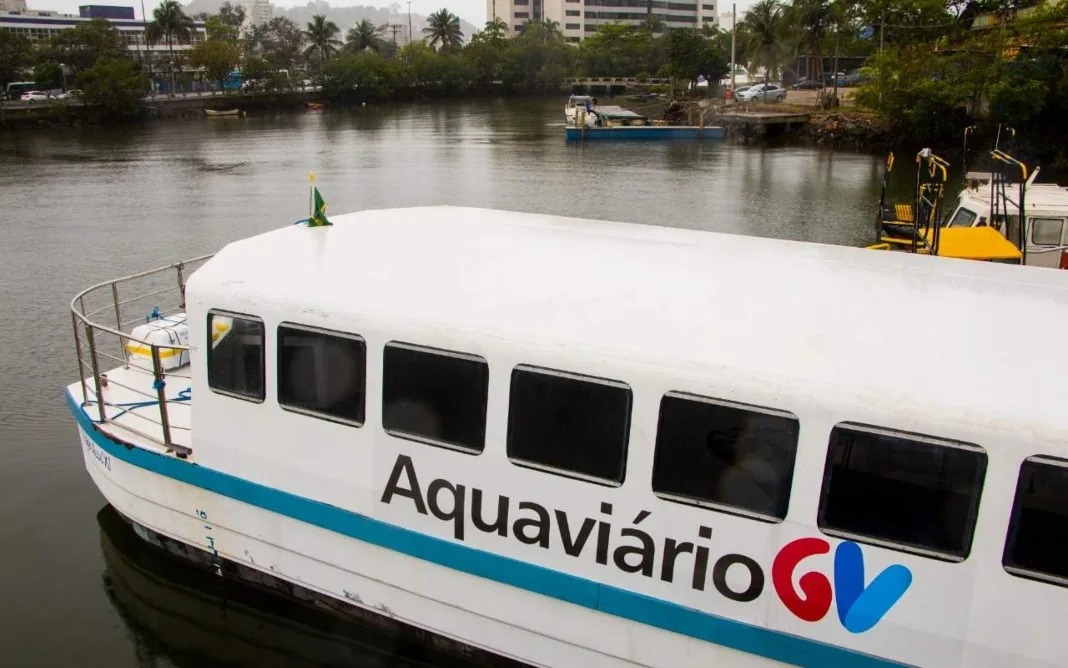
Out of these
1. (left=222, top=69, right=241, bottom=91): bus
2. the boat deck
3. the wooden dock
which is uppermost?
(left=222, top=69, right=241, bottom=91): bus

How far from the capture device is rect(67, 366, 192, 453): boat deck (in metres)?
7.68

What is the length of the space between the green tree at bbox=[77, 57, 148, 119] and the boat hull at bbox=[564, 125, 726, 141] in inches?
1600

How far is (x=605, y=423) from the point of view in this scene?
5.44m

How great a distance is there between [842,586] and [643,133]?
48726 mm

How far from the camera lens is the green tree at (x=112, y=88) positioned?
68312 millimetres

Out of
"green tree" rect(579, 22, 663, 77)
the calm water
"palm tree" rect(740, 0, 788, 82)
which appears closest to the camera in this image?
the calm water

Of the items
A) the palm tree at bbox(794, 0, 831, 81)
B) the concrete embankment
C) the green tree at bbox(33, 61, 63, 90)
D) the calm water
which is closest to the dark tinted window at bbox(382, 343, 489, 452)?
the calm water

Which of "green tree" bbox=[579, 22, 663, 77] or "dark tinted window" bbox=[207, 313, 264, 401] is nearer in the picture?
"dark tinted window" bbox=[207, 313, 264, 401]

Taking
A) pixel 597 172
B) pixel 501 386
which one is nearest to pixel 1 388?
pixel 501 386

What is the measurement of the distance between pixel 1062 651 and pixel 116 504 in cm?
785

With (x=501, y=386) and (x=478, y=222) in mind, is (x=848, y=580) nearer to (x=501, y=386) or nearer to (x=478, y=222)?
(x=501, y=386)

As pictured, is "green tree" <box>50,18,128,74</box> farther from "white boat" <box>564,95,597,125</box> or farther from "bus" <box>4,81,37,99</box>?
"white boat" <box>564,95,597,125</box>

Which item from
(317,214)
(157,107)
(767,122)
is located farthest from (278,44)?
(317,214)

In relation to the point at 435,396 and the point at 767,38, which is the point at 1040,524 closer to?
the point at 435,396
